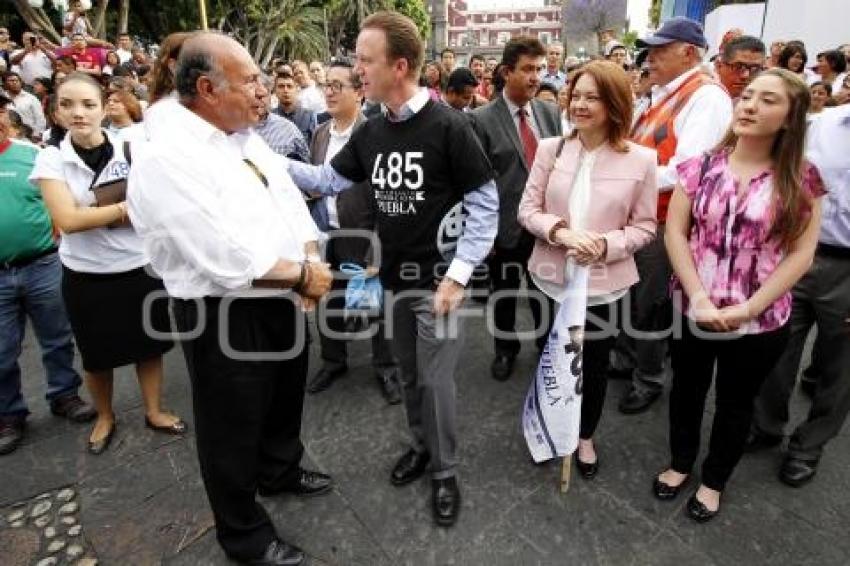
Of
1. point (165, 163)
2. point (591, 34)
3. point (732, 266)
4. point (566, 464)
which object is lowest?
point (566, 464)

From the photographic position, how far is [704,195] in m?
2.15

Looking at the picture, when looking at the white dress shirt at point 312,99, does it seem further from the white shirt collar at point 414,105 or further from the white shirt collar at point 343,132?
the white shirt collar at point 414,105

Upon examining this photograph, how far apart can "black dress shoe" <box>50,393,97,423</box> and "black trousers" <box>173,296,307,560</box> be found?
1.73 meters

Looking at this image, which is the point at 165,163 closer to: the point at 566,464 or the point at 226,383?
the point at 226,383

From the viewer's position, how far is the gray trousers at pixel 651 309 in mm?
3002

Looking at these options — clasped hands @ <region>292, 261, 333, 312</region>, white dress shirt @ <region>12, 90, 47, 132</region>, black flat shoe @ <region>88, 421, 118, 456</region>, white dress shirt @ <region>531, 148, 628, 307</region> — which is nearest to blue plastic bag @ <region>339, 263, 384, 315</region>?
clasped hands @ <region>292, 261, 333, 312</region>

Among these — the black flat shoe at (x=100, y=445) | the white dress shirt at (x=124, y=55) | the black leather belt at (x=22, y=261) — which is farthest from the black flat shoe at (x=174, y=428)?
the white dress shirt at (x=124, y=55)

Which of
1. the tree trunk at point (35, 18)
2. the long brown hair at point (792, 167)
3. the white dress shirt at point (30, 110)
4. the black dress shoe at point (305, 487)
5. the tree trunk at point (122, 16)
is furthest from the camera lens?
the tree trunk at point (122, 16)

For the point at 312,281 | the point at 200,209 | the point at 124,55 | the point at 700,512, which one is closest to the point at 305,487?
the point at 312,281

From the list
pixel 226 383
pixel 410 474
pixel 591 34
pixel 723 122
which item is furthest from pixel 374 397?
pixel 591 34

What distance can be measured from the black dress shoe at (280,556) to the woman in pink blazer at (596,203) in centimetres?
156

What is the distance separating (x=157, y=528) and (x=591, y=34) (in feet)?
159

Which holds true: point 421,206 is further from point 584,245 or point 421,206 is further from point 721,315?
point 721,315

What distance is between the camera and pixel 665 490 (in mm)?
2512
